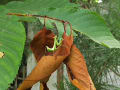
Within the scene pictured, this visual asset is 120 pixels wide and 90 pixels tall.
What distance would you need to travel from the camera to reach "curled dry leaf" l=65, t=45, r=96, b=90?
0.25 m

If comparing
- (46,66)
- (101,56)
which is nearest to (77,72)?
(46,66)

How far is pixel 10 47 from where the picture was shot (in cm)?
32

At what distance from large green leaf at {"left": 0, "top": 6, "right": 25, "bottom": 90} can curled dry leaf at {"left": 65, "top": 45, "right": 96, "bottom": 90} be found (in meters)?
0.06

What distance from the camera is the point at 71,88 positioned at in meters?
0.85

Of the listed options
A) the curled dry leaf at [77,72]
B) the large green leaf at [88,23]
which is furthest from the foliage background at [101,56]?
the curled dry leaf at [77,72]

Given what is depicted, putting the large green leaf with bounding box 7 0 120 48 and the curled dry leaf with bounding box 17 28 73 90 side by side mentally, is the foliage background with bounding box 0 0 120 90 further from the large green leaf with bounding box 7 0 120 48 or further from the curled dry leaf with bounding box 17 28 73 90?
the curled dry leaf with bounding box 17 28 73 90

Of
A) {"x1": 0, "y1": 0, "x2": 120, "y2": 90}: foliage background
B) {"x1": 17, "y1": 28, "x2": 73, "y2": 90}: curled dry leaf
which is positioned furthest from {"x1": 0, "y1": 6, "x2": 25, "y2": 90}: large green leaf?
{"x1": 0, "y1": 0, "x2": 120, "y2": 90}: foliage background

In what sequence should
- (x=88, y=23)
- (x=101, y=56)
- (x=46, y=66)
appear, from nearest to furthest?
(x=46, y=66)
(x=88, y=23)
(x=101, y=56)

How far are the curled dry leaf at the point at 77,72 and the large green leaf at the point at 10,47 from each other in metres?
0.06

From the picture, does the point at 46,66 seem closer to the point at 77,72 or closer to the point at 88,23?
the point at 77,72

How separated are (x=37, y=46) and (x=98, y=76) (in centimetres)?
57

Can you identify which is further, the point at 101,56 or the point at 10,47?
the point at 101,56

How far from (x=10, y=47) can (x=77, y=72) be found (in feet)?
0.32

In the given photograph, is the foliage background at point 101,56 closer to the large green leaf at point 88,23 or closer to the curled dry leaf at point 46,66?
the large green leaf at point 88,23
